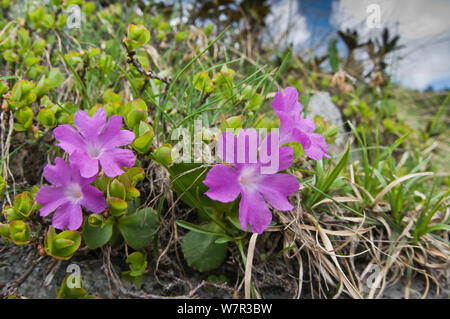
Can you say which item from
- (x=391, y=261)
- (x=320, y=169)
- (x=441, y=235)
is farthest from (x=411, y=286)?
(x=320, y=169)

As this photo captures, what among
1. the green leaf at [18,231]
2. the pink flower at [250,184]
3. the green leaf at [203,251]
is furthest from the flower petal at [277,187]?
the green leaf at [18,231]

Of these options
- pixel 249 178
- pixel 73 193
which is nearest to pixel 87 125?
pixel 73 193

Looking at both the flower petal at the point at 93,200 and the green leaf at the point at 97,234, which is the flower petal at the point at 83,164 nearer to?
the flower petal at the point at 93,200

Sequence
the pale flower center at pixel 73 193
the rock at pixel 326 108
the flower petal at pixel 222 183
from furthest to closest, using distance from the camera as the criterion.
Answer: the rock at pixel 326 108 < the pale flower center at pixel 73 193 < the flower petal at pixel 222 183

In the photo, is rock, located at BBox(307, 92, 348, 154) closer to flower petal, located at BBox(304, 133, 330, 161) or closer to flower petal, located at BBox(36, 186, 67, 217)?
flower petal, located at BBox(304, 133, 330, 161)

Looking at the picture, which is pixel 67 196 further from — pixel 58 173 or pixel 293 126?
pixel 293 126

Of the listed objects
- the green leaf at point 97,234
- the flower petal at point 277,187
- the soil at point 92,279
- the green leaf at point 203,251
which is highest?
the flower petal at point 277,187
